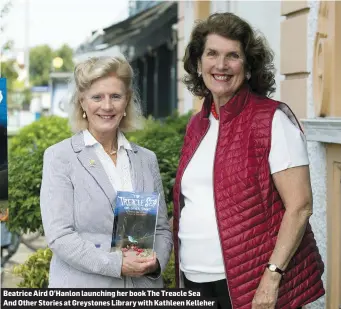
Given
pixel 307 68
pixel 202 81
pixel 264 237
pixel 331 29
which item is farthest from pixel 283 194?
pixel 307 68

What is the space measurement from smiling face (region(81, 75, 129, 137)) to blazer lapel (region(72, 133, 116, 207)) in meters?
0.10

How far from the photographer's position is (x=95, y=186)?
3.50m

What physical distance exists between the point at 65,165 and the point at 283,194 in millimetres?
Answer: 944

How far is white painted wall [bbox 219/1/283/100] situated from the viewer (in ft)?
24.1

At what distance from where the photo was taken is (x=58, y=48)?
306ft


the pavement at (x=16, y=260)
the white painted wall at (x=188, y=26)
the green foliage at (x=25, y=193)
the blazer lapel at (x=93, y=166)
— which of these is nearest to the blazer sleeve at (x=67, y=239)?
the blazer lapel at (x=93, y=166)

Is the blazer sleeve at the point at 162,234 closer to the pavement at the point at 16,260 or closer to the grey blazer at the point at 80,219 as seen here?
the grey blazer at the point at 80,219

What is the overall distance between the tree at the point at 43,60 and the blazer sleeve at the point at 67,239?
8740cm

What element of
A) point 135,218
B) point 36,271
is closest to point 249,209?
point 135,218

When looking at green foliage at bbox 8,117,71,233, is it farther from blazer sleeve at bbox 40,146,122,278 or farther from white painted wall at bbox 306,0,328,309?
blazer sleeve at bbox 40,146,122,278

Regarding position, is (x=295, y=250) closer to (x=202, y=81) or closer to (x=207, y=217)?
(x=207, y=217)

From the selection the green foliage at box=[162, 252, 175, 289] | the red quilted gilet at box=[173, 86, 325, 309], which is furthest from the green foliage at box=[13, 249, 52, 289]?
the red quilted gilet at box=[173, 86, 325, 309]

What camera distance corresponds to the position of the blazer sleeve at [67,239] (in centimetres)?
338

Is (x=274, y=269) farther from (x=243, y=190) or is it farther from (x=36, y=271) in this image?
(x=36, y=271)
